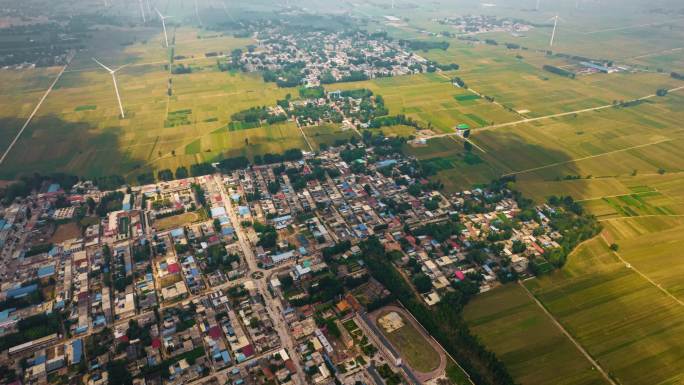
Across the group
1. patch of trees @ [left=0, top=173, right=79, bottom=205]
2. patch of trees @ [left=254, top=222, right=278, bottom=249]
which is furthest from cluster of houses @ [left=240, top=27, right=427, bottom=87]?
patch of trees @ [left=254, top=222, right=278, bottom=249]

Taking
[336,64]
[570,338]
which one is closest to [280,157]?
[570,338]

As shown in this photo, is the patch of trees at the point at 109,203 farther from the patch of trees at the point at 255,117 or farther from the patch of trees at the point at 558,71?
the patch of trees at the point at 558,71

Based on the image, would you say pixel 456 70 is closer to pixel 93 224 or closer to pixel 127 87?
pixel 127 87

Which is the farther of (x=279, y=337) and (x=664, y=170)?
(x=664, y=170)

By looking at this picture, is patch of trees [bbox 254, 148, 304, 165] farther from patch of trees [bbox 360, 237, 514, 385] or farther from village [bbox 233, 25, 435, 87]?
village [bbox 233, 25, 435, 87]

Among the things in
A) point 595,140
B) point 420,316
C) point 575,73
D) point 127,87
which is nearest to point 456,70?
point 575,73

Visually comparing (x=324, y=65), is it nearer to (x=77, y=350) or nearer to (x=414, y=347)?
(x=414, y=347)
